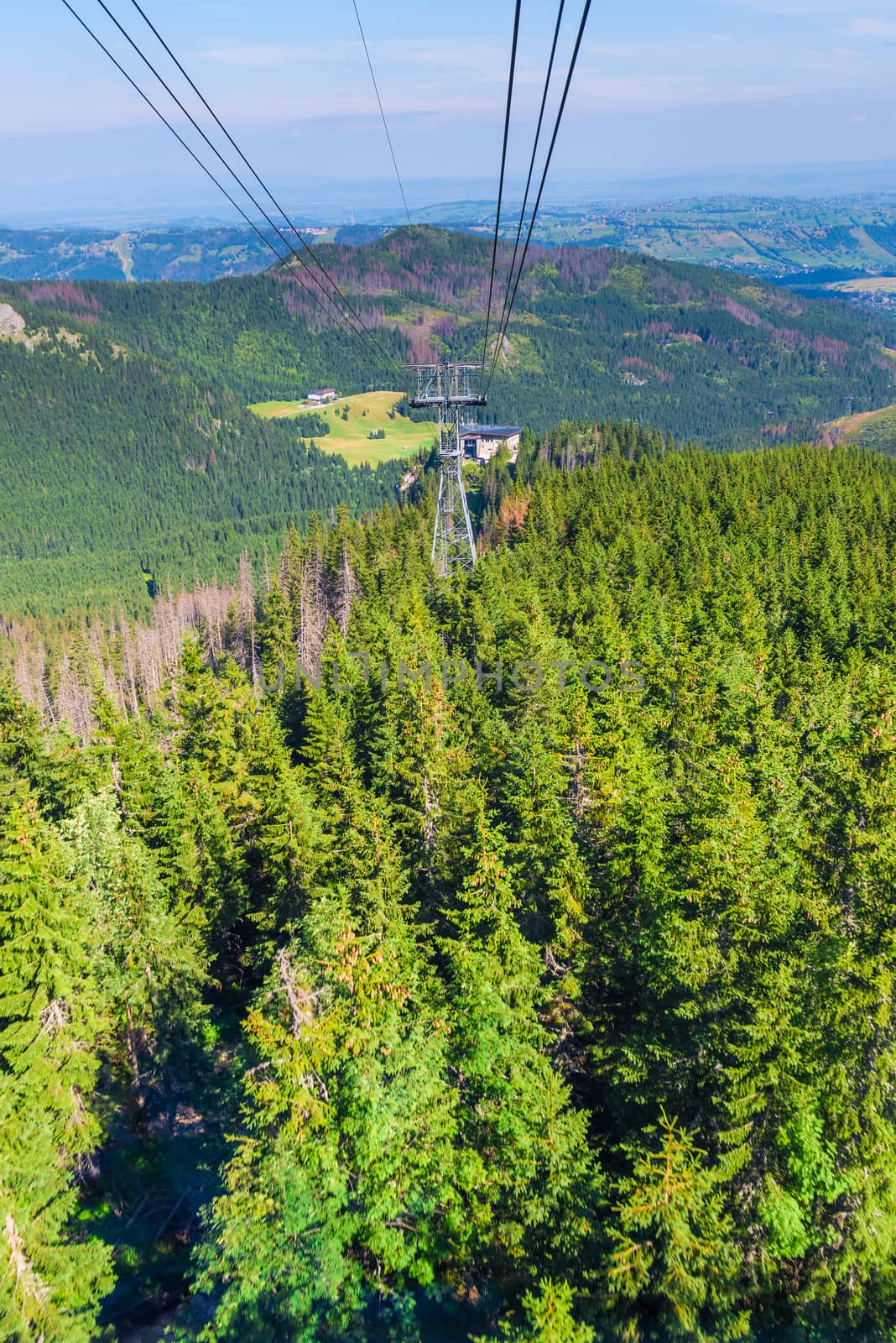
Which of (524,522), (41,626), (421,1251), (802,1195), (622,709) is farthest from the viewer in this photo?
(41,626)

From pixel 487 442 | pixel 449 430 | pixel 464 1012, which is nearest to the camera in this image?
pixel 464 1012

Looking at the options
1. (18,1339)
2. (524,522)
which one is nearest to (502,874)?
(18,1339)

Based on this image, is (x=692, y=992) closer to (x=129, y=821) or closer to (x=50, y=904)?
(x=50, y=904)

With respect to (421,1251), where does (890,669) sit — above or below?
above

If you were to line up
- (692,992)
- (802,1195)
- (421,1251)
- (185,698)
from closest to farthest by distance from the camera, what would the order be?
(802,1195)
(421,1251)
(692,992)
(185,698)

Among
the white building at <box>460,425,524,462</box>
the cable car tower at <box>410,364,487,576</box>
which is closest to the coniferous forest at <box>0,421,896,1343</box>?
the cable car tower at <box>410,364,487,576</box>

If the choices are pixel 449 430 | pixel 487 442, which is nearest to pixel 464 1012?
pixel 449 430

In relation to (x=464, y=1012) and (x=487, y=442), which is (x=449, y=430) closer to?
(x=464, y=1012)
